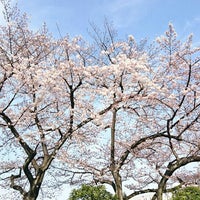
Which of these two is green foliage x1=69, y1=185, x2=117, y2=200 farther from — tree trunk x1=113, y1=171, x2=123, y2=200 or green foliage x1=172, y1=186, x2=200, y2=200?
green foliage x1=172, y1=186, x2=200, y2=200

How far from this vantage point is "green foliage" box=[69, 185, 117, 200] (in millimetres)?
11578

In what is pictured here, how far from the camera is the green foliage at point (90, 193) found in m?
11.6

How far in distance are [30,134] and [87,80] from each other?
2.75 meters

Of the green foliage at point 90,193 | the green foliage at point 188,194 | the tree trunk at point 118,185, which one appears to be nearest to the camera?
the green foliage at point 90,193

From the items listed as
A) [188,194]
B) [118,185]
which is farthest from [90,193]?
[188,194]

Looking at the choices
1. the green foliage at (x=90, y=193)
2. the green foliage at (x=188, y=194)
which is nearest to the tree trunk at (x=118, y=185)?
the green foliage at (x=90, y=193)

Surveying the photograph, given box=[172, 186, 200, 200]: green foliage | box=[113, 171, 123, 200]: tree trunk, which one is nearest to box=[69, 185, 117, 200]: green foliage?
box=[113, 171, 123, 200]: tree trunk

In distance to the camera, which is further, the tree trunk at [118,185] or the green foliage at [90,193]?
the tree trunk at [118,185]

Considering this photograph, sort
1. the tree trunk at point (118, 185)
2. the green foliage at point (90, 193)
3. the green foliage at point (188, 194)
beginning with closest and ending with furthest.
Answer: the green foliage at point (90, 193)
the tree trunk at point (118, 185)
the green foliage at point (188, 194)

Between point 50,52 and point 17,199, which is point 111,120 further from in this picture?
point 17,199

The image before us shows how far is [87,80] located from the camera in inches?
504

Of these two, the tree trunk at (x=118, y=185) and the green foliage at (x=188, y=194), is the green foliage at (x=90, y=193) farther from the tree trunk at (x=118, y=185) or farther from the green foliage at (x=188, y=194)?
the green foliage at (x=188, y=194)

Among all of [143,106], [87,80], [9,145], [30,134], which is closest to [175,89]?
[143,106]

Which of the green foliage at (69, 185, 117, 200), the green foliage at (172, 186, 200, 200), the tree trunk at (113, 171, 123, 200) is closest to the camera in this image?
the green foliage at (69, 185, 117, 200)
